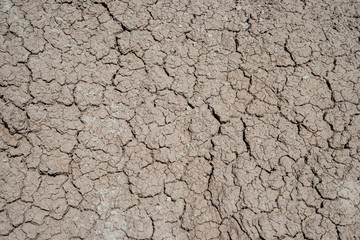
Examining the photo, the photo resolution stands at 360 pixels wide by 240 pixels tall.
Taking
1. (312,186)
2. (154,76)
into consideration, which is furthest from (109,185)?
(312,186)

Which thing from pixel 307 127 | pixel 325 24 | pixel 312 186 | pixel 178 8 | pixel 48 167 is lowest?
pixel 48 167

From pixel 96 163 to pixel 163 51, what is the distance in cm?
99

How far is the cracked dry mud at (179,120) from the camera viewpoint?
2.07m

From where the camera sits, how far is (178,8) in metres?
2.68

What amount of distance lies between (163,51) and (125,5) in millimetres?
521

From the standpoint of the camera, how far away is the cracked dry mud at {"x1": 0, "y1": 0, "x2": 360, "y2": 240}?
81.4 inches

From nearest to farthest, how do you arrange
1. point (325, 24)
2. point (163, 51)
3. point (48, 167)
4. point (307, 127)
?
1. point (48, 167)
2. point (307, 127)
3. point (163, 51)
4. point (325, 24)

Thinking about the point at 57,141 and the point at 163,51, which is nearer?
the point at 57,141

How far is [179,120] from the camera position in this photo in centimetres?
233

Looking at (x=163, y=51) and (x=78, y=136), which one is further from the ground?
(x=163, y=51)

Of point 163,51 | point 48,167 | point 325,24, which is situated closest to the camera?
point 48,167

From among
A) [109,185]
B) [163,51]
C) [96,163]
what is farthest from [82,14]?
[109,185]

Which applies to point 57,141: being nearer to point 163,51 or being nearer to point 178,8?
point 163,51

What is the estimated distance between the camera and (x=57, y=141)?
7.22ft
